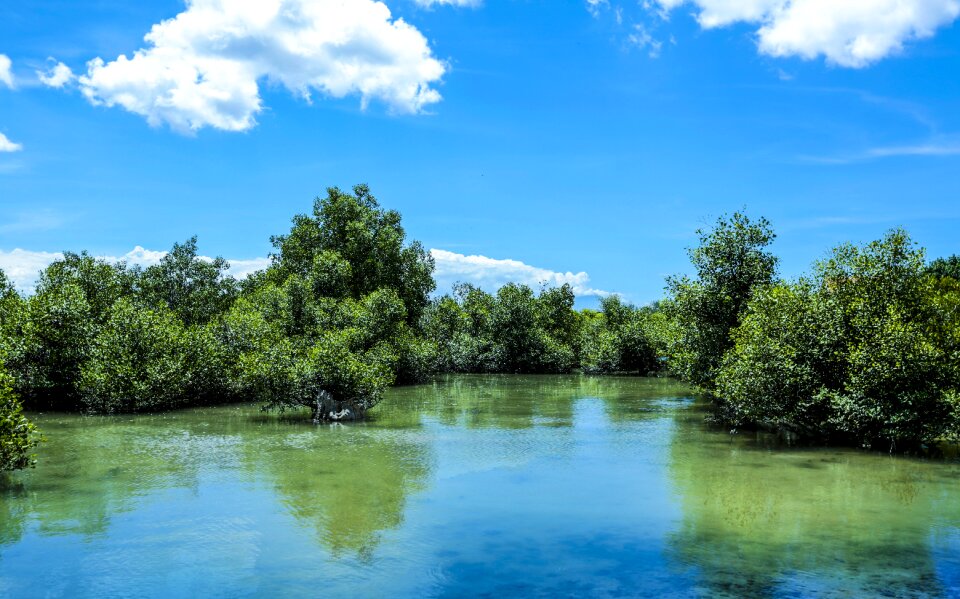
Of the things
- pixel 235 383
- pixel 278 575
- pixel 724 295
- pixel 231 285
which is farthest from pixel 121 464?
pixel 231 285

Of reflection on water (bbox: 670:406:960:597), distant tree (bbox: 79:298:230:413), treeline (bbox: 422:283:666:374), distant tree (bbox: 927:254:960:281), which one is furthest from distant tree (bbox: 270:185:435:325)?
distant tree (bbox: 927:254:960:281)

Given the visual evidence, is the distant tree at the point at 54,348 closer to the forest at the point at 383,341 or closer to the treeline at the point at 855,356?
the forest at the point at 383,341

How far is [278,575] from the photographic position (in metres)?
11.0

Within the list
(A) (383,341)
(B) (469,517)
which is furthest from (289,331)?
(B) (469,517)

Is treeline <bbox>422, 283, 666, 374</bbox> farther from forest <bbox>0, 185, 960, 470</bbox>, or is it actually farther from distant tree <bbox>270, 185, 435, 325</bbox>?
distant tree <bbox>270, 185, 435, 325</bbox>

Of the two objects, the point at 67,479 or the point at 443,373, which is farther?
the point at 443,373

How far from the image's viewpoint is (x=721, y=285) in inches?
1136

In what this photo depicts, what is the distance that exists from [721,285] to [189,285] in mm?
47748

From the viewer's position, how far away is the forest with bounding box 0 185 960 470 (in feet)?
67.1

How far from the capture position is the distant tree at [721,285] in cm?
2862

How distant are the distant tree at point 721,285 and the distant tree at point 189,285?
41960mm

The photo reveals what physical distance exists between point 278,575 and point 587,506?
712cm

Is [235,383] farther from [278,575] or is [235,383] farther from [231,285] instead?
[231,285]

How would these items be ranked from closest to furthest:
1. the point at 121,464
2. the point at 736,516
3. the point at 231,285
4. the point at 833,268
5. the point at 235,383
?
the point at 736,516
the point at 121,464
the point at 833,268
the point at 235,383
the point at 231,285
